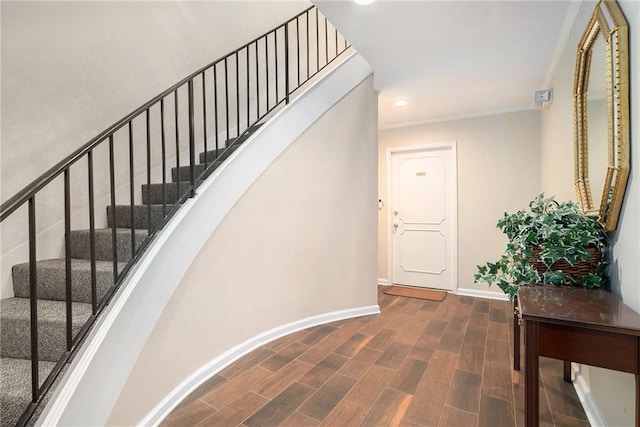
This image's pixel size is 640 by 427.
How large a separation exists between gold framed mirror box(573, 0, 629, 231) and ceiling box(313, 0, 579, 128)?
1.73 ft

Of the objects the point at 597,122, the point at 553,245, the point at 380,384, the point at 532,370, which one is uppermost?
the point at 597,122

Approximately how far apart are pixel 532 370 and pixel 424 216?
3259 millimetres

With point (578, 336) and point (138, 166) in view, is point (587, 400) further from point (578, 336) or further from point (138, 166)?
point (138, 166)

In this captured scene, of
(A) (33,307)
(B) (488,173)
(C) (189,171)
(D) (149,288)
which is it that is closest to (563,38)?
(B) (488,173)

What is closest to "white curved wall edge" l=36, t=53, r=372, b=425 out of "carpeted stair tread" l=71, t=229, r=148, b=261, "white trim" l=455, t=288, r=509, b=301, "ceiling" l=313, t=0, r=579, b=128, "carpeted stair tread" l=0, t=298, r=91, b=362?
"carpeted stair tread" l=0, t=298, r=91, b=362

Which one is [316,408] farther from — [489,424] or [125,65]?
[125,65]

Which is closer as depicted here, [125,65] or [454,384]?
[454,384]

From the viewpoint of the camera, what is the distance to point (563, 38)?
2.17 m

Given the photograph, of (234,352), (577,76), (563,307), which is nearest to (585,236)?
(563,307)

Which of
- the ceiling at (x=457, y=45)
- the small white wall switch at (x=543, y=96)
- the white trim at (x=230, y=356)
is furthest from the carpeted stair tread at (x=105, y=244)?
the small white wall switch at (x=543, y=96)

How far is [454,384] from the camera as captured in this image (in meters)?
1.87

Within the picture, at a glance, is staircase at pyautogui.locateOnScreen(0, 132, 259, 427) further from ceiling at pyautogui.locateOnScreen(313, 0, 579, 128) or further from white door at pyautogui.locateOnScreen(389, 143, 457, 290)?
white door at pyautogui.locateOnScreen(389, 143, 457, 290)

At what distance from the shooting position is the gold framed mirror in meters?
1.21

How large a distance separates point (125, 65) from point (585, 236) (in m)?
3.21
